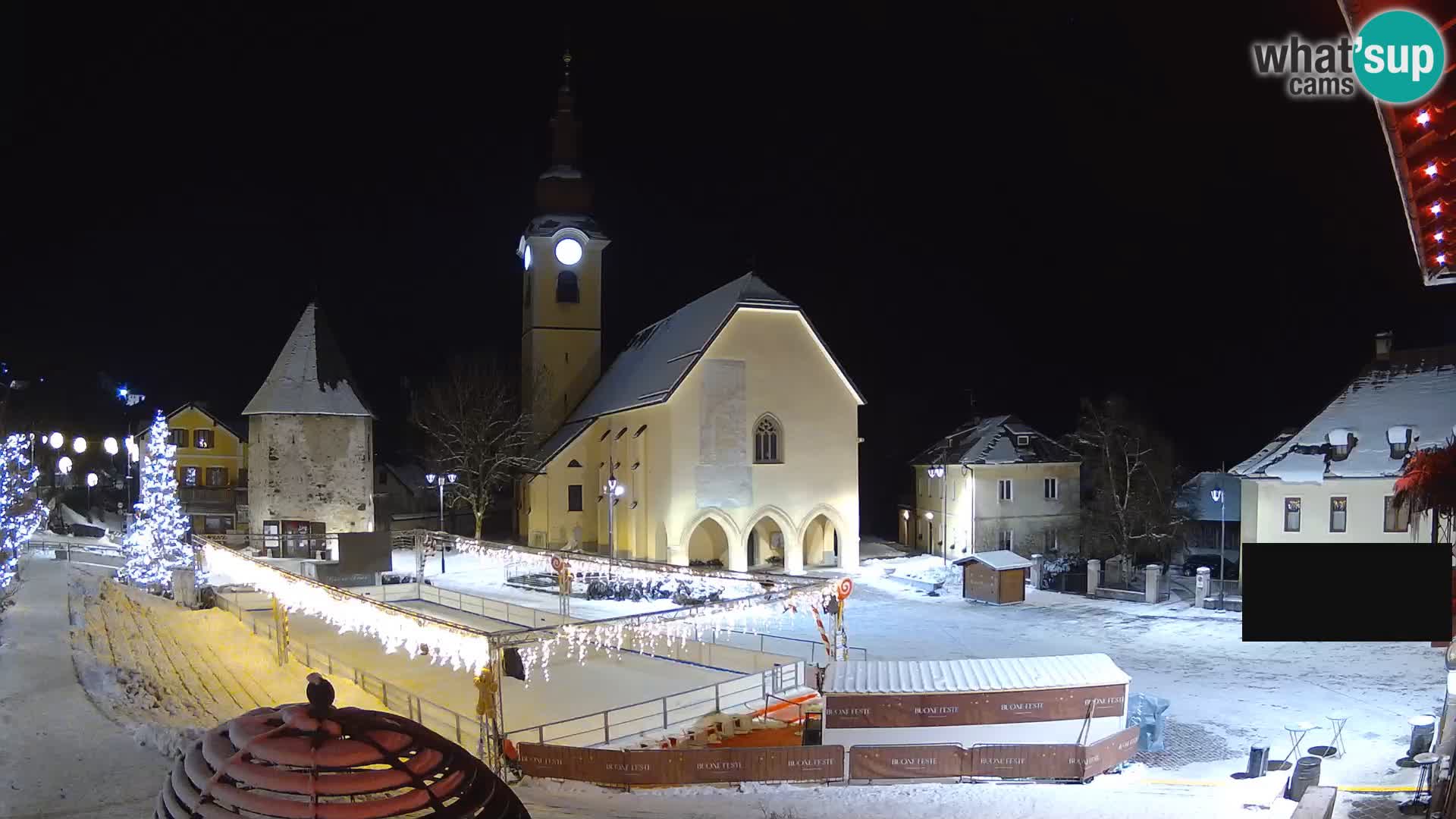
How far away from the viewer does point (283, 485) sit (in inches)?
1510

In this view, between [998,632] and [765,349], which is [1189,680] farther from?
[765,349]

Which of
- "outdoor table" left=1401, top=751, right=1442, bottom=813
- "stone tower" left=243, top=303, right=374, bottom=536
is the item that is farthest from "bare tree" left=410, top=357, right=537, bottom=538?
"outdoor table" left=1401, top=751, right=1442, bottom=813

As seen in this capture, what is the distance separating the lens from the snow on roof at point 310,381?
3872 centimetres

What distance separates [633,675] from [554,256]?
3201cm

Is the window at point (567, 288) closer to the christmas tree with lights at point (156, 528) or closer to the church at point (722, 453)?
the church at point (722, 453)

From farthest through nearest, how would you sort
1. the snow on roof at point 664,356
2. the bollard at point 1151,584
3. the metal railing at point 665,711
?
the snow on roof at point 664,356 < the bollard at point 1151,584 < the metal railing at point 665,711

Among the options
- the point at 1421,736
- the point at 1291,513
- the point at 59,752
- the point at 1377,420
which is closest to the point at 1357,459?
the point at 1377,420

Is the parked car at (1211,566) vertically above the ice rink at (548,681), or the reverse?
the ice rink at (548,681)

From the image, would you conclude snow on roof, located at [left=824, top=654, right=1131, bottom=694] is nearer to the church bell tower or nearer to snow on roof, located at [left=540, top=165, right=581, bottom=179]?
the church bell tower

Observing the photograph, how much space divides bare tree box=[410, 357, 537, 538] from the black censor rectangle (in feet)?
124

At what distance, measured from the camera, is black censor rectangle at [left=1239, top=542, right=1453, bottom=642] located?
718 centimetres

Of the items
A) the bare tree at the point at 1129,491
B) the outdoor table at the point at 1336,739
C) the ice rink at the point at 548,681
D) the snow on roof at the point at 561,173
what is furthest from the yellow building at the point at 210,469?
the outdoor table at the point at 1336,739

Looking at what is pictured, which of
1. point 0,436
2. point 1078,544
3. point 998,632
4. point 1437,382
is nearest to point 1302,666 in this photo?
point 998,632

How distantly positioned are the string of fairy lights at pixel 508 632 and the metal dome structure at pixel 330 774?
11045 millimetres
